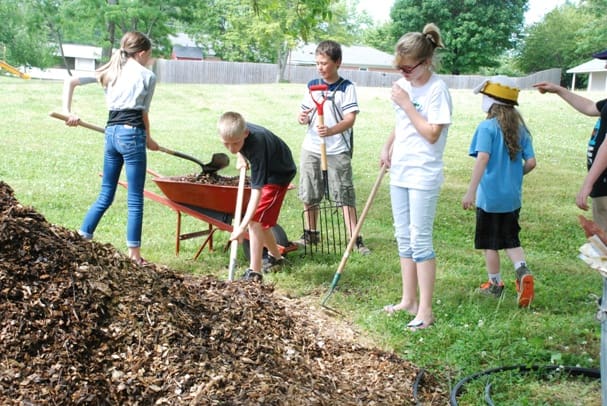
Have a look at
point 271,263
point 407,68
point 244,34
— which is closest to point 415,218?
point 407,68

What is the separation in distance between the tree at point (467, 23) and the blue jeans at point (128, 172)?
47.5 metres

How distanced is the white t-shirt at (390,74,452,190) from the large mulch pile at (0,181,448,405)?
108 centimetres

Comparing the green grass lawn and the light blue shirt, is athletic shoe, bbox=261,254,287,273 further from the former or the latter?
the light blue shirt

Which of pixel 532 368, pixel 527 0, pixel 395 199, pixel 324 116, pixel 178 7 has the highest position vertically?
pixel 527 0

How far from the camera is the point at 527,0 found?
52.9 meters

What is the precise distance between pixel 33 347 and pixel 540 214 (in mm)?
6704

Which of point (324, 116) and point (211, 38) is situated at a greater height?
point (211, 38)

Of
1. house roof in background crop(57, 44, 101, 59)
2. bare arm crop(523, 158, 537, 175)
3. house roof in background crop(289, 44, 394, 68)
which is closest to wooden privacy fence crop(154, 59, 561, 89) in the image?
house roof in background crop(289, 44, 394, 68)

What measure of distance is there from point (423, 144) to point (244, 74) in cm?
3346

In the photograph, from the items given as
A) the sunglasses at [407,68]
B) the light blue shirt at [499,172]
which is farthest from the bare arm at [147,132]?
the light blue shirt at [499,172]

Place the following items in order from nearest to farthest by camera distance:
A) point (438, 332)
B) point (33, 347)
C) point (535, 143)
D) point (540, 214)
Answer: point (33, 347) → point (438, 332) → point (540, 214) → point (535, 143)

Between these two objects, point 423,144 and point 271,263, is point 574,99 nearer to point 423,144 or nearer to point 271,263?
point 423,144

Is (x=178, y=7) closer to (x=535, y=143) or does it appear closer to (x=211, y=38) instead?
(x=211, y=38)

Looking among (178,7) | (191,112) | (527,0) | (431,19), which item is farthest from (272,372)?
(527,0)
